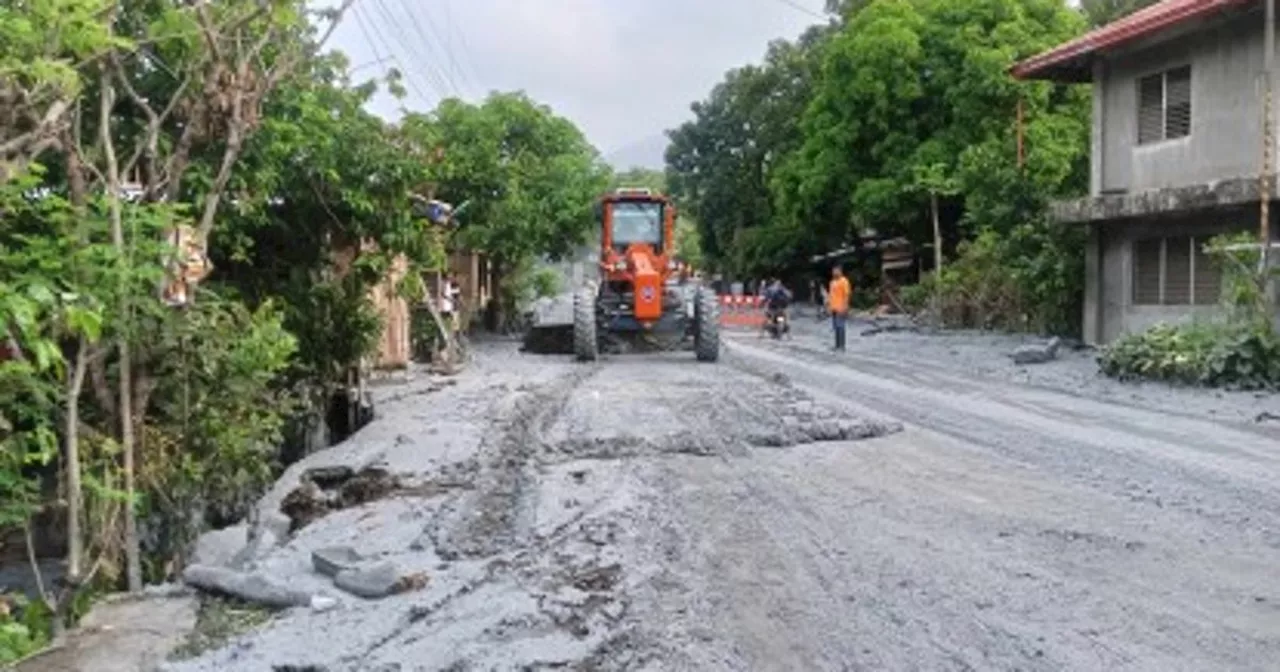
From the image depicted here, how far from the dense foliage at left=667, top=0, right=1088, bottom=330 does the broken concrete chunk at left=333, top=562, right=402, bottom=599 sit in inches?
812

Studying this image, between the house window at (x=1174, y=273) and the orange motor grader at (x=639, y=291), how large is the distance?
7.71 meters

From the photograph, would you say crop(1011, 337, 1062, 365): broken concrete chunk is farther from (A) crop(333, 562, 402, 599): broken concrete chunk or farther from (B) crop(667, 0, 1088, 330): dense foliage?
(A) crop(333, 562, 402, 599): broken concrete chunk

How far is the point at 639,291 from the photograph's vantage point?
2308cm

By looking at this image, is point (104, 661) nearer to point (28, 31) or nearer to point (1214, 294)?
point (28, 31)

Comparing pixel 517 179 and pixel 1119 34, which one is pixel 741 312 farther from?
pixel 1119 34

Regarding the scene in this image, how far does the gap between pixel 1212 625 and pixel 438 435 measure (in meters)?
8.21

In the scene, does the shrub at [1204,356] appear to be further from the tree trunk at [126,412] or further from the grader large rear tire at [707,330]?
the tree trunk at [126,412]

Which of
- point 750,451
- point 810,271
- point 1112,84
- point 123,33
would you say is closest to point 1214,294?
point 1112,84

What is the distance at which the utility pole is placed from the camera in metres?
18.0

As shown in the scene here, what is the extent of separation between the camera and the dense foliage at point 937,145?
27.7 m

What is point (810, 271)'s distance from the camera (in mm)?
56500

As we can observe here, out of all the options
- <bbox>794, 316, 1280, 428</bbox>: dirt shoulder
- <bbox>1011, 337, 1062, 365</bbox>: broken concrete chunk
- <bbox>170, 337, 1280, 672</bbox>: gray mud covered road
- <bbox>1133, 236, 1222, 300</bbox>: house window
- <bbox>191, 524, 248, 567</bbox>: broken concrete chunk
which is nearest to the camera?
<bbox>170, 337, 1280, 672</bbox>: gray mud covered road

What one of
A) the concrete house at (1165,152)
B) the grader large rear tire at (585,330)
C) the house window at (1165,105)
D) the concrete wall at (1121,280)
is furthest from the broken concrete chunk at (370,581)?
the house window at (1165,105)

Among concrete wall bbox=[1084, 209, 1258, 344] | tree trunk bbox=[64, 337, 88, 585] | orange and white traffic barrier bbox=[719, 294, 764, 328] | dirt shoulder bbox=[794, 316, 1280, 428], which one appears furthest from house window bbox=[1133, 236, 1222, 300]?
orange and white traffic barrier bbox=[719, 294, 764, 328]
